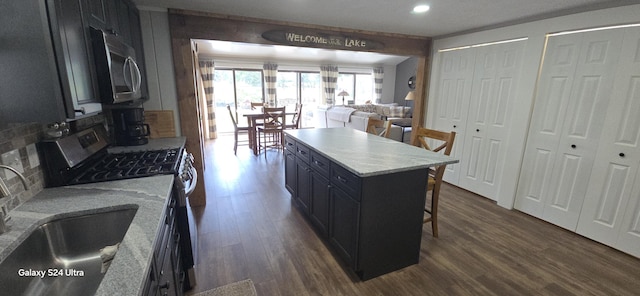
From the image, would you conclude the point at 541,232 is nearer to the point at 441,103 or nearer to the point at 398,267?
the point at 398,267

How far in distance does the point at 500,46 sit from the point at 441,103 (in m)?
1.01

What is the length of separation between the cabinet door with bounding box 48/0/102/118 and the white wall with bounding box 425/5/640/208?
3.66 meters

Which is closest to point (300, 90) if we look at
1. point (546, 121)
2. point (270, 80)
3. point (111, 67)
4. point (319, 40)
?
point (270, 80)

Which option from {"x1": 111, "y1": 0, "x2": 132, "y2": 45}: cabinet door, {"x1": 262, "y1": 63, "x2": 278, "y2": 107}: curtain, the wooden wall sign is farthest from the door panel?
{"x1": 262, "y1": 63, "x2": 278, "y2": 107}: curtain

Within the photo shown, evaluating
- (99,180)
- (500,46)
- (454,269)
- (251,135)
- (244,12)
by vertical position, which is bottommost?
(454,269)

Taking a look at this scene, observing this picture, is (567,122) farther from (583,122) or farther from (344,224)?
(344,224)

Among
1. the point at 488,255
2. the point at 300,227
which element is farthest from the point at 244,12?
the point at 488,255

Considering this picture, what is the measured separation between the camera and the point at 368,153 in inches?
83.7

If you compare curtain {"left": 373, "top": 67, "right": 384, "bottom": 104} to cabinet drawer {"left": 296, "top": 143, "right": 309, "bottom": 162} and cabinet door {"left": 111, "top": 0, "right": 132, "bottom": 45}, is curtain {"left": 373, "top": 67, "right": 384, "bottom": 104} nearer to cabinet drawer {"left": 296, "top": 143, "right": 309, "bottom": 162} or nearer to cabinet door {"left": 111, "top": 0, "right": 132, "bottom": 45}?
cabinet drawer {"left": 296, "top": 143, "right": 309, "bottom": 162}

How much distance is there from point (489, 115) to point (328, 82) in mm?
5863

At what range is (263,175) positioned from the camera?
412cm

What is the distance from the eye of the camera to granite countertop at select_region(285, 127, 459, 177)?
1772 millimetres

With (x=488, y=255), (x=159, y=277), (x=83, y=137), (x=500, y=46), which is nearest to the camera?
(x=159, y=277)

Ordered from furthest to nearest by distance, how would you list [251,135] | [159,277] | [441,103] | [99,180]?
1. [251,135]
2. [441,103]
3. [99,180]
4. [159,277]
